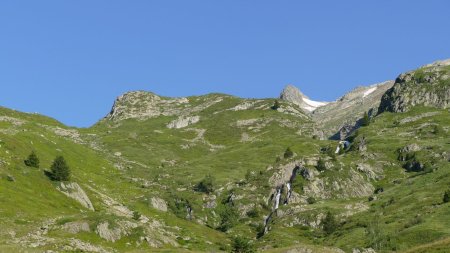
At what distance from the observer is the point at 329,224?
140m

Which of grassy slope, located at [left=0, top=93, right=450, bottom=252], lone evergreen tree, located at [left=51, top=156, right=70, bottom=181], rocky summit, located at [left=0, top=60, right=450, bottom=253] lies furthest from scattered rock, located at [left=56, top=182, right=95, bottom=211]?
grassy slope, located at [left=0, top=93, right=450, bottom=252]

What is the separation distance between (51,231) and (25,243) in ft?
44.4

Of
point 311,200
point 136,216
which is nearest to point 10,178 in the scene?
point 136,216

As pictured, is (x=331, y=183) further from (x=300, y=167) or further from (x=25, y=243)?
(x=25, y=243)

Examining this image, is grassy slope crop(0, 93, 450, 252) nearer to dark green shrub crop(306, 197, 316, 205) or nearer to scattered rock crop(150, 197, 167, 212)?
scattered rock crop(150, 197, 167, 212)

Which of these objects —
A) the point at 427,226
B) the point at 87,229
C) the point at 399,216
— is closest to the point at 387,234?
the point at 427,226

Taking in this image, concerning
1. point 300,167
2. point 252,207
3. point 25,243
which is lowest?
point 25,243

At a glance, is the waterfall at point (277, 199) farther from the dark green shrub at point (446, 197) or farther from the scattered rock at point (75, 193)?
the scattered rock at point (75, 193)

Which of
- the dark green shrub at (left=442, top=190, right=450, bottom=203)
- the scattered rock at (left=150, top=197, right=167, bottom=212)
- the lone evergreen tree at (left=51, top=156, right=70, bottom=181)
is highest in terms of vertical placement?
the lone evergreen tree at (left=51, top=156, right=70, bottom=181)

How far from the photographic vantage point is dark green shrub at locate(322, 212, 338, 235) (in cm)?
13912

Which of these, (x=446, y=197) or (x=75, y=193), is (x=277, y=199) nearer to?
(x=446, y=197)

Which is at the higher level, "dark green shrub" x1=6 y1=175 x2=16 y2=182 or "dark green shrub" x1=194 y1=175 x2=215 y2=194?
"dark green shrub" x1=194 y1=175 x2=215 y2=194

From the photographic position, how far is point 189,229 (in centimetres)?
14138

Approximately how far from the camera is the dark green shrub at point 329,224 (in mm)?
139125
